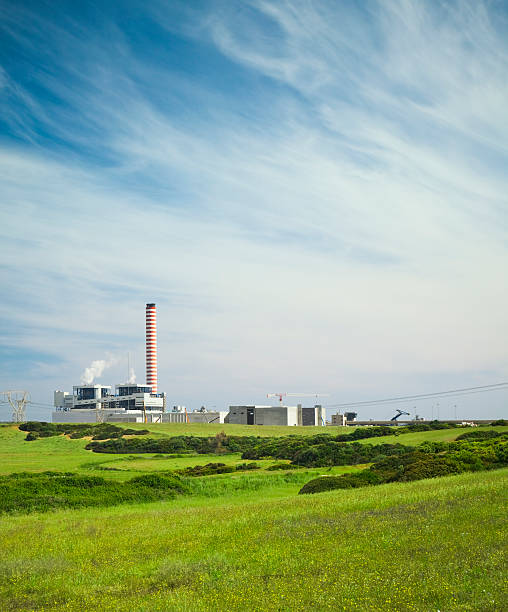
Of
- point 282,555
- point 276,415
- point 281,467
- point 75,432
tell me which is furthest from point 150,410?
point 282,555

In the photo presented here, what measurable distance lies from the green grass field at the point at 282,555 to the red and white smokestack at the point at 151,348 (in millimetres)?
143128

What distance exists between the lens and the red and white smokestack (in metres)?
166

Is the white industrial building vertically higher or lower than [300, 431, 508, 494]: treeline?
lower

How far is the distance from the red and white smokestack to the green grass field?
470ft

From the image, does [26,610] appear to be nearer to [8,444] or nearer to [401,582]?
[401,582]

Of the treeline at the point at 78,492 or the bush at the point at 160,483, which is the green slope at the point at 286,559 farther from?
the bush at the point at 160,483

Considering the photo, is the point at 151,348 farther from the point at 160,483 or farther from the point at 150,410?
the point at 160,483

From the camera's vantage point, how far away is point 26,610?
11609 millimetres

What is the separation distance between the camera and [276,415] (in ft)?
445

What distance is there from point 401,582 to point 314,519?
810 centimetres

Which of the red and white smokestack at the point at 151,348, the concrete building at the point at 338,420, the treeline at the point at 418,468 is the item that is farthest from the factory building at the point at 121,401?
the treeline at the point at 418,468

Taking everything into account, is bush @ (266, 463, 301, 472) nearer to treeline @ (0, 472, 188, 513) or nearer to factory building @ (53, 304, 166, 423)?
treeline @ (0, 472, 188, 513)

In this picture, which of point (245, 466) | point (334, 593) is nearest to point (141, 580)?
point (334, 593)

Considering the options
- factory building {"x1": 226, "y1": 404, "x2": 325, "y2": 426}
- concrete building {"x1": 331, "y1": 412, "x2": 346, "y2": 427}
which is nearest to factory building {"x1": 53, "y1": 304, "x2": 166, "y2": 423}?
factory building {"x1": 226, "y1": 404, "x2": 325, "y2": 426}
